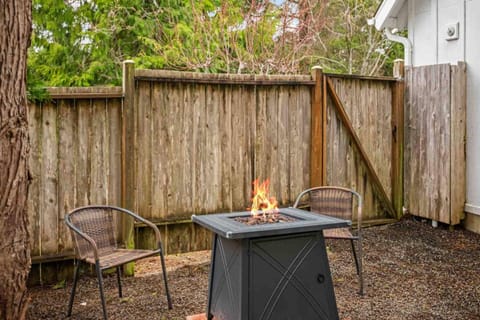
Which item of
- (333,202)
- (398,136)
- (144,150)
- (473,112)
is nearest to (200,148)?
(144,150)

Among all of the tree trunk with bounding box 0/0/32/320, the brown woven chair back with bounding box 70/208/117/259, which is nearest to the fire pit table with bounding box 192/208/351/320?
the tree trunk with bounding box 0/0/32/320

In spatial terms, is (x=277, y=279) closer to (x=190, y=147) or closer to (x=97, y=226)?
(x=97, y=226)

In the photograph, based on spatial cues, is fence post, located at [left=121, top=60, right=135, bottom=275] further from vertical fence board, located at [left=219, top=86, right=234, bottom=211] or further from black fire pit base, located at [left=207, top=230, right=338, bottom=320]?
black fire pit base, located at [left=207, top=230, right=338, bottom=320]

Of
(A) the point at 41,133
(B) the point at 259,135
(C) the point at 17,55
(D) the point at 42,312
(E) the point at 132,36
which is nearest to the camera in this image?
(C) the point at 17,55

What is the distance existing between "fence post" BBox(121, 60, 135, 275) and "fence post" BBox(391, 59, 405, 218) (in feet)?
10.1

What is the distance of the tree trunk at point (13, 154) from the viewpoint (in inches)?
86.4

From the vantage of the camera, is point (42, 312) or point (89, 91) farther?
point (89, 91)

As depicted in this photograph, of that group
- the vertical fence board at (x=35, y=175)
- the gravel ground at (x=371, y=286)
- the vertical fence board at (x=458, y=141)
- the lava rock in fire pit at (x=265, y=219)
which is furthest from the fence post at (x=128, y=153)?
the vertical fence board at (x=458, y=141)

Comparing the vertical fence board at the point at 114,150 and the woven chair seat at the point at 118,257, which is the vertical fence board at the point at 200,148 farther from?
the woven chair seat at the point at 118,257

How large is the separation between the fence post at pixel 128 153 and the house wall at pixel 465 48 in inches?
142

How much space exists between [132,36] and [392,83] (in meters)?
4.75

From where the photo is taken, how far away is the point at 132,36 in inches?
317

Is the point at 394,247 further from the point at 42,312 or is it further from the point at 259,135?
the point at 42,312

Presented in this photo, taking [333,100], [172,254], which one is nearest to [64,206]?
[172,254]
